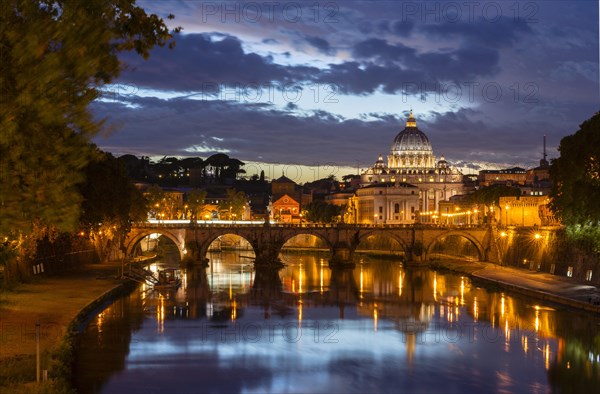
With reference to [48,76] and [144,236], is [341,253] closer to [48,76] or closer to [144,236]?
[144,236]

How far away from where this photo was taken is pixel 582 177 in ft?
178

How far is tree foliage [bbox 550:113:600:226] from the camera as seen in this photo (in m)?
52.6

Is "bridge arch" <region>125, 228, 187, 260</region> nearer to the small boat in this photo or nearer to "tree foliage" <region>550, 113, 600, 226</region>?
the small boat

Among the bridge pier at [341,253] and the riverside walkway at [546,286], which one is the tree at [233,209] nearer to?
the bridge pier at [341,253]

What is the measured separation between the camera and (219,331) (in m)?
45.8

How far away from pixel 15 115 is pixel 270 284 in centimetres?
5381

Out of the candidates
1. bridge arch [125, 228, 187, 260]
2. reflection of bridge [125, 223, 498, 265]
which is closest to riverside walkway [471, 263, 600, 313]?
reflection of bridge [125, 223, 498, 265]

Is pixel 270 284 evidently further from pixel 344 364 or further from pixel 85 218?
pixel 344 364

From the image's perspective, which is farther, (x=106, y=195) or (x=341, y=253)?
(x=341, y=253)

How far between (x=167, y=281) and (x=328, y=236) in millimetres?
30970

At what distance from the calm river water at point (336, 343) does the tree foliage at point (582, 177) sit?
6517 mm

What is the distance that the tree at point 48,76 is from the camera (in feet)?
65.6

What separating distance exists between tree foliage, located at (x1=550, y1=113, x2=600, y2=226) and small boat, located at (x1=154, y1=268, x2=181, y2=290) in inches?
1241

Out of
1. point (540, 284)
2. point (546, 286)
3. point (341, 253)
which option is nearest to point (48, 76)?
point (546, 286)
